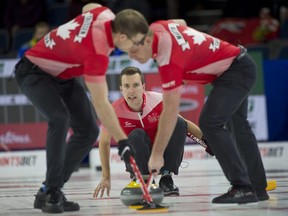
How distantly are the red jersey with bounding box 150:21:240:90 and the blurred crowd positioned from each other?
6.97m

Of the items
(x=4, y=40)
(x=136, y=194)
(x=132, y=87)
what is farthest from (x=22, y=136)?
(x=136, y=194)

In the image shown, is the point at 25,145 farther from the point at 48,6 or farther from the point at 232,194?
the point at 232,194

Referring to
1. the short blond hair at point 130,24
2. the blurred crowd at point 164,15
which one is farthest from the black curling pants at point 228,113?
the blurred crowd at point 164,15

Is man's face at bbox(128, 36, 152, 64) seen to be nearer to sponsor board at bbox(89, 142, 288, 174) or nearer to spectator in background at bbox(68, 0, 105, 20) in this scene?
sponsor board at bbox(89, 142, 288, 174)

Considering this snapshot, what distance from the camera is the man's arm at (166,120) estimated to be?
4723mm

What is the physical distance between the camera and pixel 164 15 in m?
13.8

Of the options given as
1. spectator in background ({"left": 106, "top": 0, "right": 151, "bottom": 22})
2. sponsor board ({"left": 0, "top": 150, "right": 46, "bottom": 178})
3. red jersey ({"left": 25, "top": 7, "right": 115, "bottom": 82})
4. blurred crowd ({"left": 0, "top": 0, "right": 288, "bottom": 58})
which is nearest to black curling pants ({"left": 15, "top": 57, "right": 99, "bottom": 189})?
red jersey ({"left": 25, "top": 7, "right": 115, "bottom": 82})

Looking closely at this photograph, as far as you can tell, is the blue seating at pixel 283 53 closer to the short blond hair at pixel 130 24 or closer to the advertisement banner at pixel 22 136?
the advertisement banner at pixel 22 136

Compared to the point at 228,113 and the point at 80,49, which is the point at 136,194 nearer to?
the point at 228,113

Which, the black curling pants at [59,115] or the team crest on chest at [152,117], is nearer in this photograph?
the black curling pants at [59,115]

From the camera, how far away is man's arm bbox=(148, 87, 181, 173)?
15.5 ft

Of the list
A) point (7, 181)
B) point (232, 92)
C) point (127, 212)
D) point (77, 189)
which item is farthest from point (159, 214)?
point (7, 181)

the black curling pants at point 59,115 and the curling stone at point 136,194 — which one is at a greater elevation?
the black curling pants at point 59,115

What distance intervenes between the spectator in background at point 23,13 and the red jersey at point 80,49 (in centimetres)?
785
